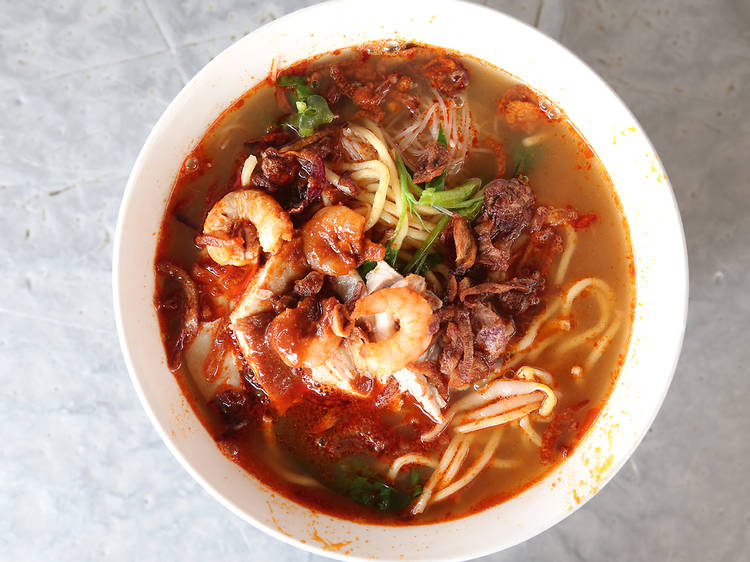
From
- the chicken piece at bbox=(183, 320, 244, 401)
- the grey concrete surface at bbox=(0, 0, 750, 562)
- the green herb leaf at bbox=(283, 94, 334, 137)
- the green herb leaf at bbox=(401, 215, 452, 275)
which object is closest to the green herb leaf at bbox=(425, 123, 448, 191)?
the green herb leaf at bbox=(401, 215, 452, 275)

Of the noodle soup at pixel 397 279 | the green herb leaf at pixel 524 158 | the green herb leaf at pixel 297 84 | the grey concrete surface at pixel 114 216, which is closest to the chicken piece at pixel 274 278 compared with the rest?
the noodle soup at pixel 397 279

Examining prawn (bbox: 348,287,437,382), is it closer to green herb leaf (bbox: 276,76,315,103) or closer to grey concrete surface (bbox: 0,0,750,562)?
green herb leaf (bbox: 276,76,315,103)

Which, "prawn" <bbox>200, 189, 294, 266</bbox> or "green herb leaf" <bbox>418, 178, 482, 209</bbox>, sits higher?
"green herb leaf" <bbox>418, 178, 482, 209</bbox>

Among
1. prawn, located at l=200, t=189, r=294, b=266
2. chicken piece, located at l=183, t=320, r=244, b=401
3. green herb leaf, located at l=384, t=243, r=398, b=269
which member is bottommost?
chicken piece, located at l=183, t=320, r=244, b=401

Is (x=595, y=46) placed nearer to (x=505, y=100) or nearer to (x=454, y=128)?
(x=505, y=100)

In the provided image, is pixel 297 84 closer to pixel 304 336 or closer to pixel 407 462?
pixel 304 336

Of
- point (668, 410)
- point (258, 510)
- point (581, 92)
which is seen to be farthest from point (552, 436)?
point (581, 92)

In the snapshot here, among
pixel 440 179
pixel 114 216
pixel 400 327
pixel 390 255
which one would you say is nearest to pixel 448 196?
pixel 440 179

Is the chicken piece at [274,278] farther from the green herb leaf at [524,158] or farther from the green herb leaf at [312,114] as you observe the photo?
the green herb leaf at [524,158]
